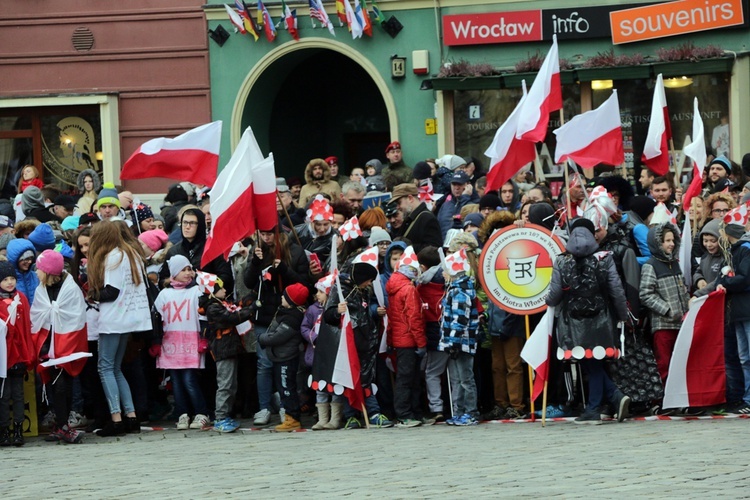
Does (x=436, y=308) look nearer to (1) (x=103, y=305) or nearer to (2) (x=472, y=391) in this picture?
(2) (x=472, y=391)

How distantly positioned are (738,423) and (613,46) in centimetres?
1104

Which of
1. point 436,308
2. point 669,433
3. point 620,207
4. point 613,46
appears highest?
point 613,46

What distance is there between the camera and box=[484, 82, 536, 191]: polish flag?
1473 cm

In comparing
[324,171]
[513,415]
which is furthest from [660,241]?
[324,171]

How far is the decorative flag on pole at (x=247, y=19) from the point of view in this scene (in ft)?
77.8

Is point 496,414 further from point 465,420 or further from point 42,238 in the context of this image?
point 42,238

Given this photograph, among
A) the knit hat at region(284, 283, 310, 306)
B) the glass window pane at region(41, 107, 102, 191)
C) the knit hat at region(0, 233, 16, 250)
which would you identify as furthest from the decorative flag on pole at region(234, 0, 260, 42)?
the knit hat at region(284, 283, 310, 306)

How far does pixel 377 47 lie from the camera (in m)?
23.7

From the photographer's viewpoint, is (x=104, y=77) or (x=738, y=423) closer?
(x=738, y=423)

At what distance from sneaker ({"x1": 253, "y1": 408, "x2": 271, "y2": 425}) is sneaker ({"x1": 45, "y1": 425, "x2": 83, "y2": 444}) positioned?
1.63m

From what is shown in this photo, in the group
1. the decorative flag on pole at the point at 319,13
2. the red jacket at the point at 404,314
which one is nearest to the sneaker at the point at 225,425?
the red jacket at the point at 404,314

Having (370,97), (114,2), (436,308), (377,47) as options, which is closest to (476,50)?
(377,47)

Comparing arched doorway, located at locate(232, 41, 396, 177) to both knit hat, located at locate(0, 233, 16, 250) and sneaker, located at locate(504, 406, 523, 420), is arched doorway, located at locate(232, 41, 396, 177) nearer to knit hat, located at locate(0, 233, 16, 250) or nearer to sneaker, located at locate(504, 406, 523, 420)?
knit hat, located at locate(0, 233, 16, 250)

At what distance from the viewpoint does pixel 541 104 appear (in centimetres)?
1449
